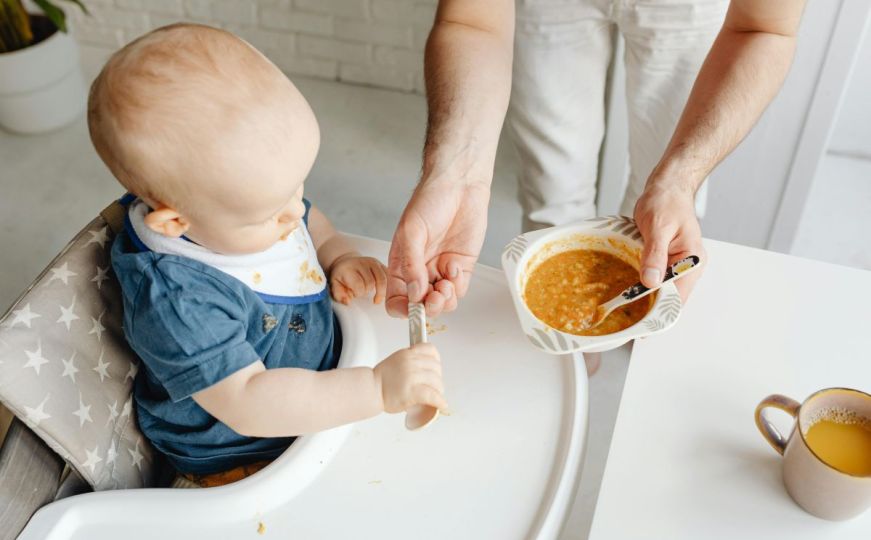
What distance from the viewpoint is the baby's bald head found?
2.39ft

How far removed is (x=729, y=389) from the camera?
0.86 meters

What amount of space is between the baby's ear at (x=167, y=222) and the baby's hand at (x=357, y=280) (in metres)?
0.25

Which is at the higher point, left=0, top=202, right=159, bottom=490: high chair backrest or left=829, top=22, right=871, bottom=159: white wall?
left=0, top=202, right=159, bottom=490: high chair backrest

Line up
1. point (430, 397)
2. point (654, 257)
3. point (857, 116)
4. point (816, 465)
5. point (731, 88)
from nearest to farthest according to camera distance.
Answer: point (816, 465), point (430, 397), point (654, 257), point (731, 88), point (857, 116)

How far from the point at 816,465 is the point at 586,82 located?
94 cm

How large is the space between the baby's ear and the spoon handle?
485 mm

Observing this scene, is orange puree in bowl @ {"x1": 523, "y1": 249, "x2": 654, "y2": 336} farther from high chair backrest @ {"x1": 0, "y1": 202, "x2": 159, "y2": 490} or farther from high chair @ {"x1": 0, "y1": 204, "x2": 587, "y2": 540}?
high chair backrest @ {"x1": 0, "y1": 202, "x2": 159, "y2": 490}

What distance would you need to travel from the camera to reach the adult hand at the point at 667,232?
914 millimetres

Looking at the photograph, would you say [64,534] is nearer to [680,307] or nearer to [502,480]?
[502,480]

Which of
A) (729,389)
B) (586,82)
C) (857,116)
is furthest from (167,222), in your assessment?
(857,116)

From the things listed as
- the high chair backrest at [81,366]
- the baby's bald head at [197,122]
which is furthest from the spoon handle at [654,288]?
the high chair backrest at [81,366]

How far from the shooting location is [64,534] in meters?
0.81

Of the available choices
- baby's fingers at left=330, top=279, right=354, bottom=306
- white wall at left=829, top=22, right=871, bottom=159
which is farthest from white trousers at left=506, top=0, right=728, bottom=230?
white wall at left=829, top=22, right=871, bottom=159

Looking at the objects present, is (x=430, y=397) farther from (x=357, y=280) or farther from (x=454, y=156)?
(x=454, y=156)
